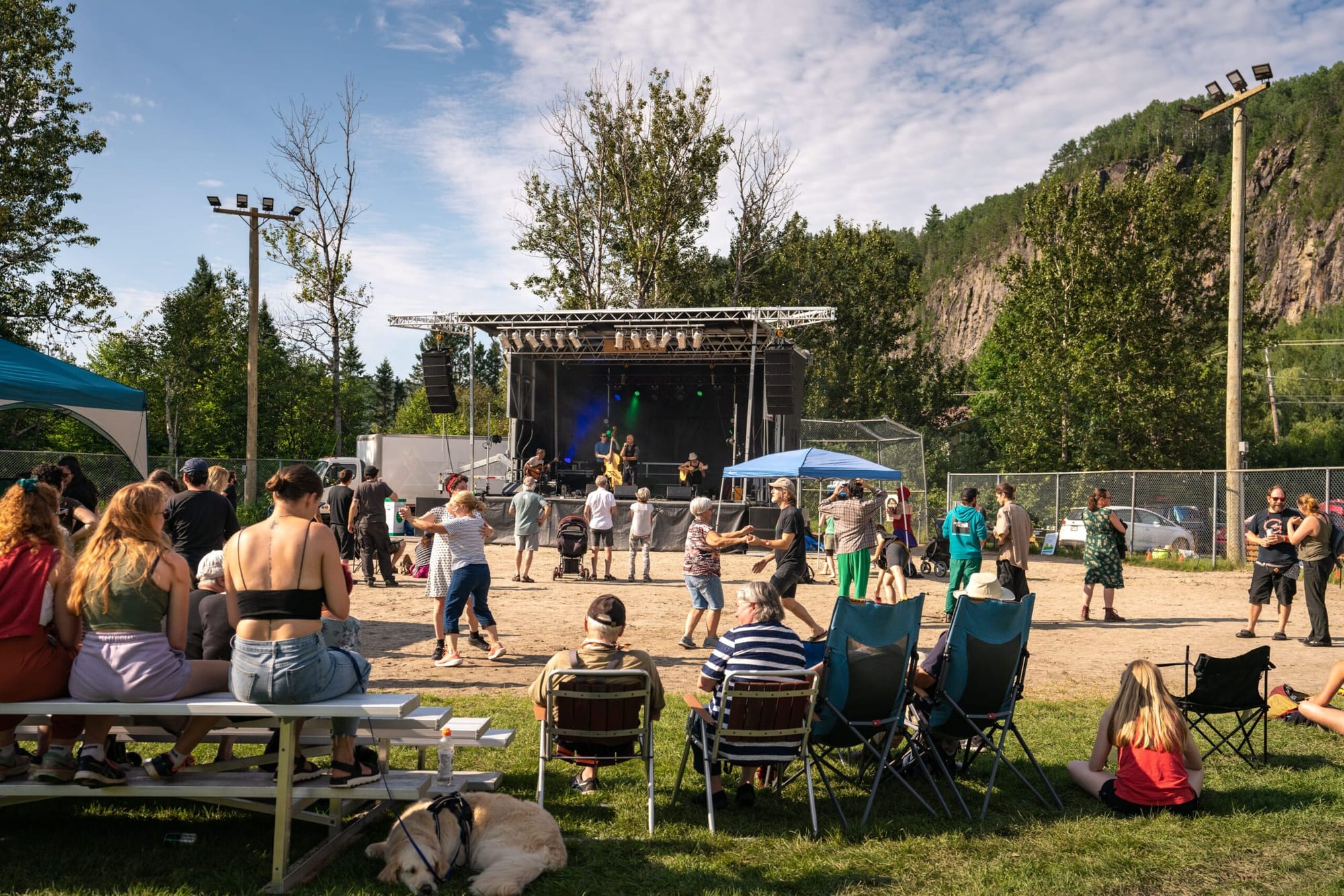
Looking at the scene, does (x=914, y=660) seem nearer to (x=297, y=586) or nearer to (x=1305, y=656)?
(x=297, y=586)

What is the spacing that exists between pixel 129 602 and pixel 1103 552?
10.3 meters

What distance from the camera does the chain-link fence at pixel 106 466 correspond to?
17250 millimetres

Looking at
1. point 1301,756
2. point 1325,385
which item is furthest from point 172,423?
point 1325,385

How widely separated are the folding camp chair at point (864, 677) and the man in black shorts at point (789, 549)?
11.5ft

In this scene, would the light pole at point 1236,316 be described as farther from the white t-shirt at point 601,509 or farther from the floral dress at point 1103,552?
the white t-shirt at point 601,509

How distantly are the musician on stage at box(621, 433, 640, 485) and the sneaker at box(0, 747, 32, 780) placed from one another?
1693 cm

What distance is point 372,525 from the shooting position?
12.4 meters

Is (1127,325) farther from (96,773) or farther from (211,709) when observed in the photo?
(96,773)

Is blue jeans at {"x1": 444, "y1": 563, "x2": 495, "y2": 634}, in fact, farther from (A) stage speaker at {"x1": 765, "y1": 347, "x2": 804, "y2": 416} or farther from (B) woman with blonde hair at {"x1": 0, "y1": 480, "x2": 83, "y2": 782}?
(A) stage speaker at {"x1": 765, "y1": 347, "x2": 804, "y2": 416}

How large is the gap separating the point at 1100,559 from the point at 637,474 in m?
13.1

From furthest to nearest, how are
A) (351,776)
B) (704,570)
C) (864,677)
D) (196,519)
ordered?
(704,570) → (196,519) → (864,677) → (351,776)

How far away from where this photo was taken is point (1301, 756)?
5.45 meters

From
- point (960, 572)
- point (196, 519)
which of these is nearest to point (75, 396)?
point (196, 519)

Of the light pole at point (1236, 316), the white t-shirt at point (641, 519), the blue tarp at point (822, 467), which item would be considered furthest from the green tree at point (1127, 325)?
the white t-shirt at point (641, 519)
